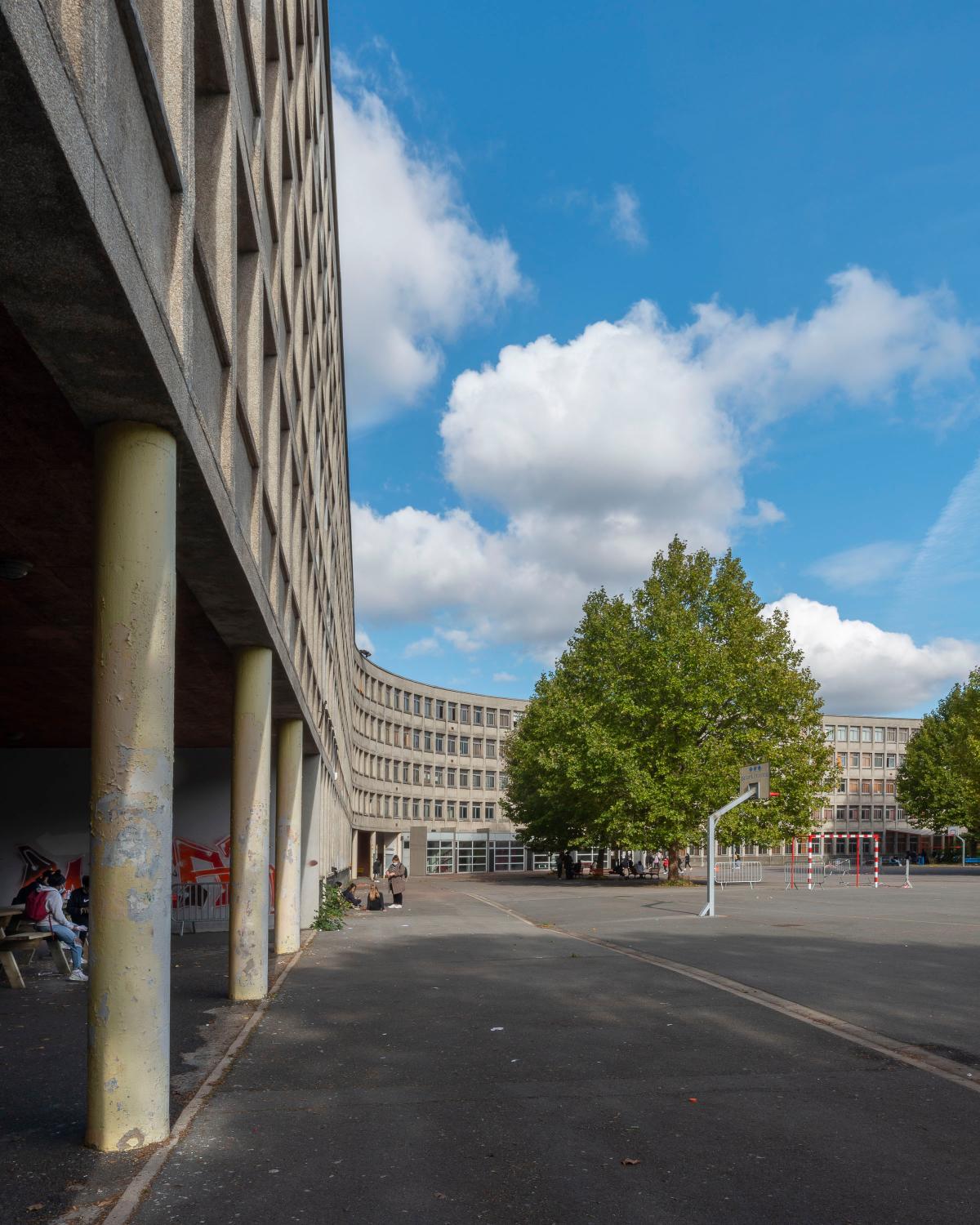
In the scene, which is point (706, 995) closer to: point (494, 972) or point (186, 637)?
point (494, 972)

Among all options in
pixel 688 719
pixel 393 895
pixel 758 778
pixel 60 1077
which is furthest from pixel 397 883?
pixel 60 1077

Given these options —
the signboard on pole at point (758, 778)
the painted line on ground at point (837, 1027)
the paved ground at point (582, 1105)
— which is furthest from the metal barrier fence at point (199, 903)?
the signboard on pole at point (758, 778)

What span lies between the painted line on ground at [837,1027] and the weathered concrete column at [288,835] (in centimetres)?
477

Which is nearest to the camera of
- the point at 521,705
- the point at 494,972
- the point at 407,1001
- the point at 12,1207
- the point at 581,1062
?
the point at 12,1207

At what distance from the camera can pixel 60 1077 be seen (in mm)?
7469

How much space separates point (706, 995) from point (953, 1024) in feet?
8.22

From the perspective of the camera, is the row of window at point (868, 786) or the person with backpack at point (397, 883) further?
the row of window at point (868, 786)

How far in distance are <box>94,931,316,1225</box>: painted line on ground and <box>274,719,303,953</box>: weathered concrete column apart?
5.14 metres

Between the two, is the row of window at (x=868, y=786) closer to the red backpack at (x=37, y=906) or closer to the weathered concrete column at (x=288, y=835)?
the weathered concrete column at (x=288, y=835)

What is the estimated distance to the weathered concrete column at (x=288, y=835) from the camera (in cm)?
1552

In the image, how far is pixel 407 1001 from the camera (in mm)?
11180

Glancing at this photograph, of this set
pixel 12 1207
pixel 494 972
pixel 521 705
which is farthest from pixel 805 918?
pixel 521 705

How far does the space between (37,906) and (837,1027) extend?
9848 mm

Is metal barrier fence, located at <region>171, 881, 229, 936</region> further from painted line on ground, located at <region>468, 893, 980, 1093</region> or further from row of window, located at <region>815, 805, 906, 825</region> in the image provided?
row of window, located at <region>815, 805, 906, 825</region>
